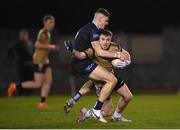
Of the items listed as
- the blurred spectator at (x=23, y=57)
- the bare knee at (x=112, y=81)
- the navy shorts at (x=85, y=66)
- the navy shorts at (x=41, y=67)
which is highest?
the navy shorts at (x=85, y=66)

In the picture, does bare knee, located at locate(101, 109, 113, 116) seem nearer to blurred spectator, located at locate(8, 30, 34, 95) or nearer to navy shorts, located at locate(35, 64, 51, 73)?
navy shorts, located at locate(35, 64, 51, 73)

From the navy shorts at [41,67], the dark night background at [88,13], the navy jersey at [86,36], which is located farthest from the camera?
the dark night background at [88,13]

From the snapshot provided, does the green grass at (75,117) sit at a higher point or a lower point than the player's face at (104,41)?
lower

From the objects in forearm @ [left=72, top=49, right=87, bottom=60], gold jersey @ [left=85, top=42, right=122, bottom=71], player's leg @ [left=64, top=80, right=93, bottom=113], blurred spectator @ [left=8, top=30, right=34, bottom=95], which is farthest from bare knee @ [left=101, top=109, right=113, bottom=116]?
blurred spectator @ [left=8, top=30, right=34, bottom=95]

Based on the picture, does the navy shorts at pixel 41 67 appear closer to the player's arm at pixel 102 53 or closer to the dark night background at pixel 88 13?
the player's arm at pixel 102 53

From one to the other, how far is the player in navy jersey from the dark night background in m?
21.9

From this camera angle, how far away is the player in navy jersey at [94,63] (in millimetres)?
13922

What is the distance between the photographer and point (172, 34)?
104 feet

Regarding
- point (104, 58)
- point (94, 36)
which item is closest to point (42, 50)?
point (104, 58)

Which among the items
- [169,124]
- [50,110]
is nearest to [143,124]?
[169,124]

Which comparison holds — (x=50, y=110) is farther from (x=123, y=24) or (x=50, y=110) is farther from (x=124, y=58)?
(x=123, y=24)

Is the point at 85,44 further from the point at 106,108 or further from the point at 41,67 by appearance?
the point at 41,67

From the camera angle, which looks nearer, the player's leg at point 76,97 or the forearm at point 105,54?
the forearm at point 105,54

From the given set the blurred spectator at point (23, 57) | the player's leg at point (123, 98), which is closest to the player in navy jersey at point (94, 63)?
the player's leg at point (123, 98)
